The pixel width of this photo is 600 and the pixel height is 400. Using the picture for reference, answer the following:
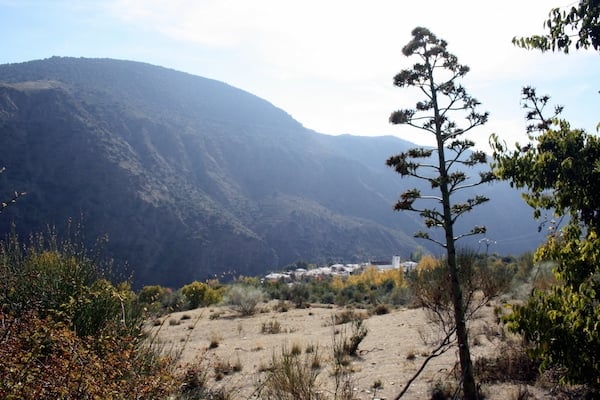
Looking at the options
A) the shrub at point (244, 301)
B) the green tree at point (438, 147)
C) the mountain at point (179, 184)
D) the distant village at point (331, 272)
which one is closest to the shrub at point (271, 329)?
the shrub at point (244, 301)

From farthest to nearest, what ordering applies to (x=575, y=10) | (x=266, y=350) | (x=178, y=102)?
(x=178, y=102) → (x=266, y=350) → (x=575, y=10)

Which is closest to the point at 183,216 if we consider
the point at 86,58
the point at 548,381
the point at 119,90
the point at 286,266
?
the point at 286,266

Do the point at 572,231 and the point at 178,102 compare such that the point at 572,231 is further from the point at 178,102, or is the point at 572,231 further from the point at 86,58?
the point at 86,58

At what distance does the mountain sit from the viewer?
7231 cm

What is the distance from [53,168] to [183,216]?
2202cm

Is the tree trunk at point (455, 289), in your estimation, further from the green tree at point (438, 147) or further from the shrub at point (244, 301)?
the shrub at point (244, 301)

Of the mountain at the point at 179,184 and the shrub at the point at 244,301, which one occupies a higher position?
the mountain at the point at 179,184

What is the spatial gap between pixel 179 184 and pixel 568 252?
88.3m

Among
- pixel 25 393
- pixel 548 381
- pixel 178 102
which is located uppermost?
pixel 178 102

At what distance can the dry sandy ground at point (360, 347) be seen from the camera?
8.28 metres

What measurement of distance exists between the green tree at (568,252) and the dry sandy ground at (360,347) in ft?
10.1

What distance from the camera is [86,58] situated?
454 ft

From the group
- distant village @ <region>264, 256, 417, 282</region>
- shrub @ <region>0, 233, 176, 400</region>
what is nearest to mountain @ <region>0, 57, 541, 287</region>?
distant village @ <region>264, 256, 417, 282</region>

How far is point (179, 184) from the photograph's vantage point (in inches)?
3494
